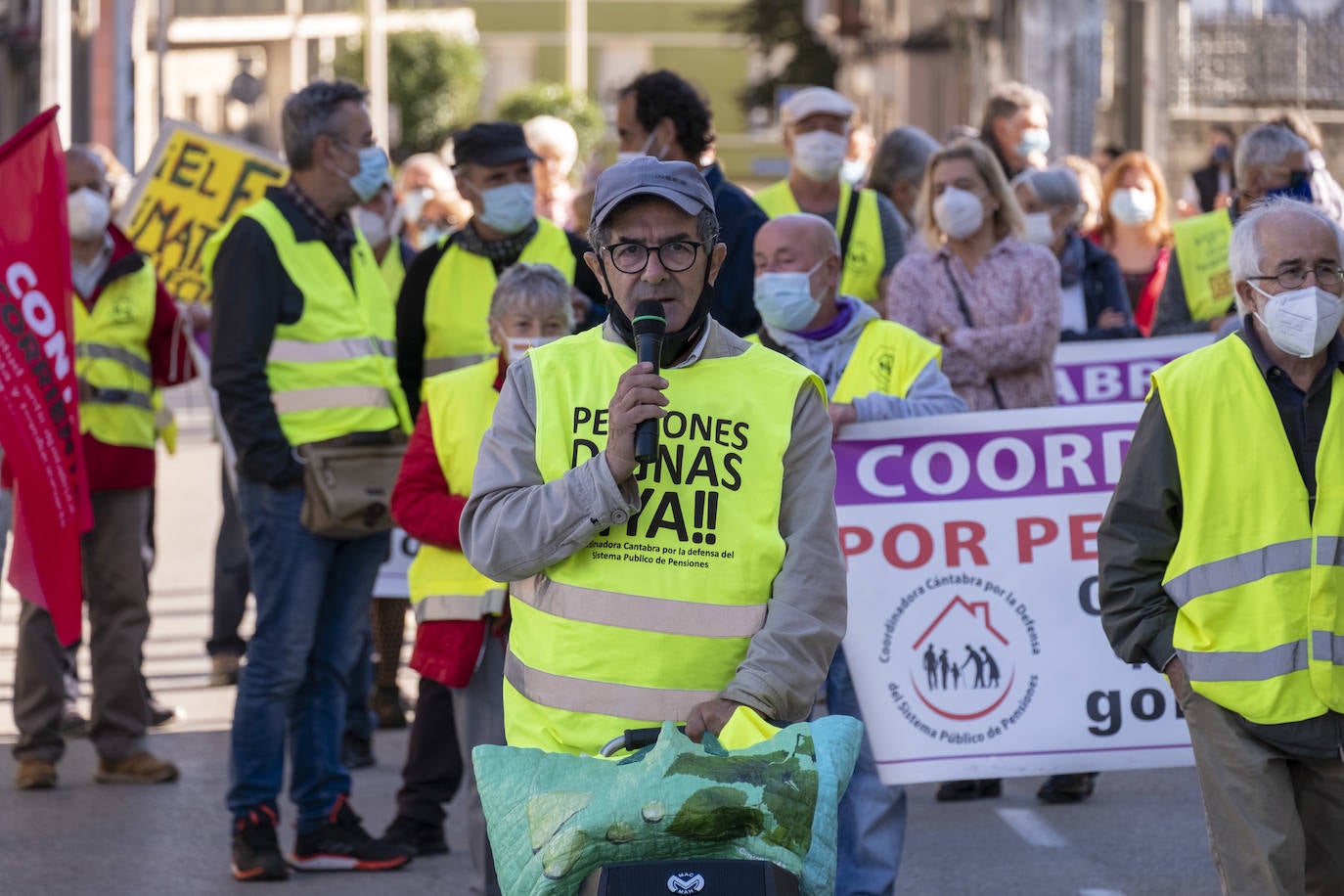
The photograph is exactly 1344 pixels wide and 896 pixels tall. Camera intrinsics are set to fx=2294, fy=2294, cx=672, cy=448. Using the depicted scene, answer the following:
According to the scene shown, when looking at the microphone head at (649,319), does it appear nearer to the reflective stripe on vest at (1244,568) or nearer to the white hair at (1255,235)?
the reflective stripe on vest at (1244,568)

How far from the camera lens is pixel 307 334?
7352 millimetres

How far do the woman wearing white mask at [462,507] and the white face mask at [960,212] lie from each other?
2065mm

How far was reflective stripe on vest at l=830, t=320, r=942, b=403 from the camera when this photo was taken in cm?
696

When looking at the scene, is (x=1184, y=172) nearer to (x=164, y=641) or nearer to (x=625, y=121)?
(x=164, y=641)

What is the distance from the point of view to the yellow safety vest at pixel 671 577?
4215 mm

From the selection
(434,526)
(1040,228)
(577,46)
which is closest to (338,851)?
(434,526)

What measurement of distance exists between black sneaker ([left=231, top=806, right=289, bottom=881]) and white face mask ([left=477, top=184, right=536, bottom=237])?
2.06 meters

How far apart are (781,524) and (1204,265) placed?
617cm

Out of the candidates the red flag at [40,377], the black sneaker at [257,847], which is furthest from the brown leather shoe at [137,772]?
the black sneaker at [257,847]

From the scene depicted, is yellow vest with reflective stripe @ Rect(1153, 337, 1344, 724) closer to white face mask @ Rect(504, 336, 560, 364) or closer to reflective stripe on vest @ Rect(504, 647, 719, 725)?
reflective stripe on vest @ Rect(504, 647, 719, 725)

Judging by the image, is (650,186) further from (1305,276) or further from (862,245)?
(862,245)

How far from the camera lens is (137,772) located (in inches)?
349

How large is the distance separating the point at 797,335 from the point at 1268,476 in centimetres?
218

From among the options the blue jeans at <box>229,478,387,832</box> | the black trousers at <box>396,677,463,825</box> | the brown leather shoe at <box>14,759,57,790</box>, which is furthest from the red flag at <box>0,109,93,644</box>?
the black trousers at <box>396,677,463,825</box>
